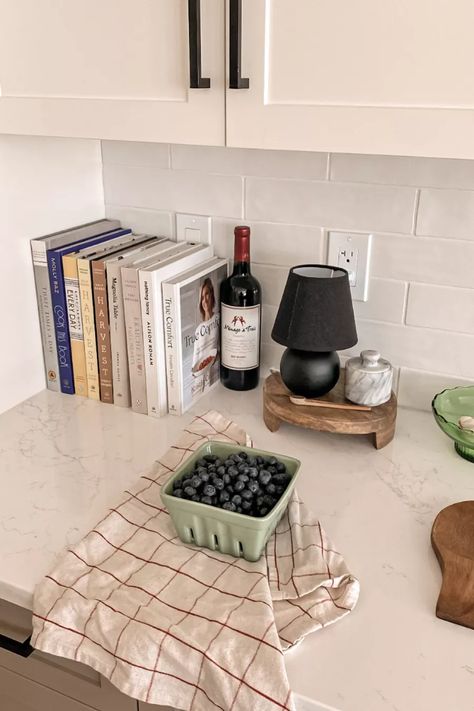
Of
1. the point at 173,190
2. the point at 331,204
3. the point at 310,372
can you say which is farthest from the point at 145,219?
the point at 310,372

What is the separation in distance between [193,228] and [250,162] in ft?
0.61

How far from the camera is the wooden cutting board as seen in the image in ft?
2.71

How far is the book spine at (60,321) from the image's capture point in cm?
130

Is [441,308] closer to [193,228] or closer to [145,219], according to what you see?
[193,228]

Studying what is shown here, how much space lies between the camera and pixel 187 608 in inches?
32.5

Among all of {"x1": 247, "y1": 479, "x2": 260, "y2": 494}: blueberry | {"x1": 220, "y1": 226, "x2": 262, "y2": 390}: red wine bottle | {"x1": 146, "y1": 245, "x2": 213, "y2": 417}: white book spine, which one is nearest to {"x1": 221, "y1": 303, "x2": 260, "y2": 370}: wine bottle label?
{"x1": 220, "y1": 226, "x2": 262, "y2": 390}: red wine bottle

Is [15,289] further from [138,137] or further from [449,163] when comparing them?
[449,163]

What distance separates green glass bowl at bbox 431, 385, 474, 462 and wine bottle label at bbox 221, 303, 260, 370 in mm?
356

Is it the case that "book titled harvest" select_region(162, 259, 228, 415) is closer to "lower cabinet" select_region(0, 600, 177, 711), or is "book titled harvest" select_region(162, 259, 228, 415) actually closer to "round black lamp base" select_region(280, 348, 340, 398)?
"round black lamp base" select_region(280, 348, 340, 398)

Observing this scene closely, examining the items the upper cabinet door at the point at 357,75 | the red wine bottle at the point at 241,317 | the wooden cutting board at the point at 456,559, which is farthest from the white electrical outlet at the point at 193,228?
the wooden cutting board at the point at 456,559

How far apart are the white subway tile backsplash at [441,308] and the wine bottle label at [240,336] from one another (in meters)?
0.29

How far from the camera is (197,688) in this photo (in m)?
0.76

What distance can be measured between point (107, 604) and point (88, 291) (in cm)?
64

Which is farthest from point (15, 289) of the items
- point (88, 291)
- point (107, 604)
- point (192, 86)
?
point (107, 604)
